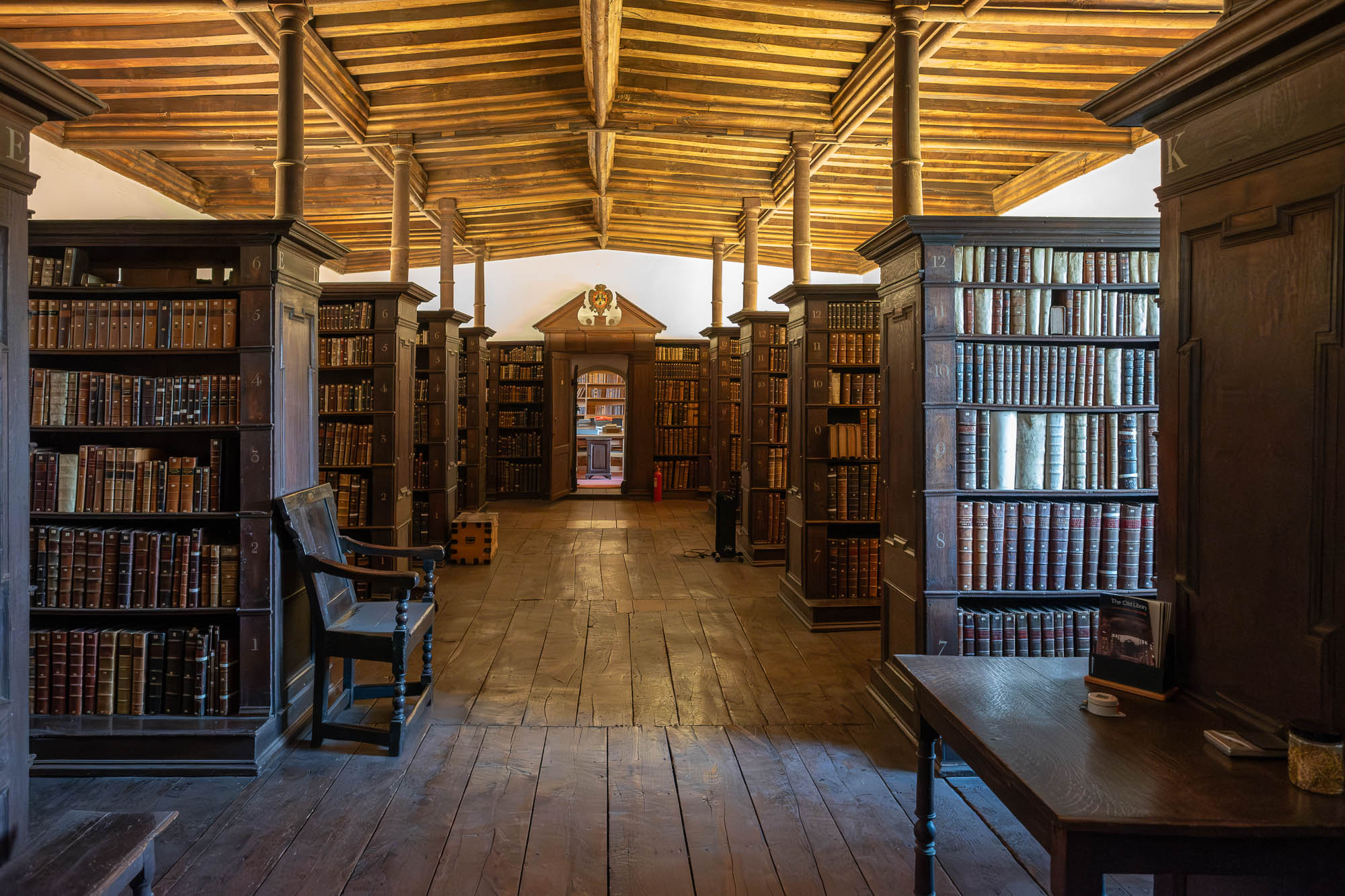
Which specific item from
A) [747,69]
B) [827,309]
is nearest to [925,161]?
[747,69]

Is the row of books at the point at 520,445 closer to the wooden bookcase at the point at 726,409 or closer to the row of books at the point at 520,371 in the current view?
the row of books at the point at 520,371

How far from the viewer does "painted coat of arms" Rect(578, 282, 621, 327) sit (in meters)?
13.3

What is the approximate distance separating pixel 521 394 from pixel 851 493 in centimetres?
781

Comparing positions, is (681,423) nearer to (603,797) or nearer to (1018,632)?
(1018,632)

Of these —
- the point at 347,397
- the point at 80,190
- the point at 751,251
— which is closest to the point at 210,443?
the point at 347,397

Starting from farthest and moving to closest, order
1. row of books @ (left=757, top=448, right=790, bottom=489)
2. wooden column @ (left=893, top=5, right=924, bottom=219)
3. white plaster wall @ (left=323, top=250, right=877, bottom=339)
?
white plaster wall @ (left=323, top=250, right=877, bottom=339) < row of books @ (left=757, top=448, right=790, bottom=489) < wooden column @ (left=893, top=5, right=924, bottom=219)

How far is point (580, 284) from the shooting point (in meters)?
13.9

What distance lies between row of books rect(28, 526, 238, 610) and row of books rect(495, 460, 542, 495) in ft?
30.7

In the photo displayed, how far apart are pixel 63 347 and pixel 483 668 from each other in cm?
244

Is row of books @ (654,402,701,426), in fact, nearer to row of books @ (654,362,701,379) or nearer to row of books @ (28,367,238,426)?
row of books @ (654,362,701,379)

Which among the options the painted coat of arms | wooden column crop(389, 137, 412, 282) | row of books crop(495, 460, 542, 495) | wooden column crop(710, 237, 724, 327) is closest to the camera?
wooden column crop(389, 137, 412, 282)

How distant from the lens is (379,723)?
379cm

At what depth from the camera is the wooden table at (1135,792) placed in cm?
137

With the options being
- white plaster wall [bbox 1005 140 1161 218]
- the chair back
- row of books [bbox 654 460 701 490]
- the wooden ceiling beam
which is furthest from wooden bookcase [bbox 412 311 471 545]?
white plaster wall [bbox 1005 140 1161 218]
